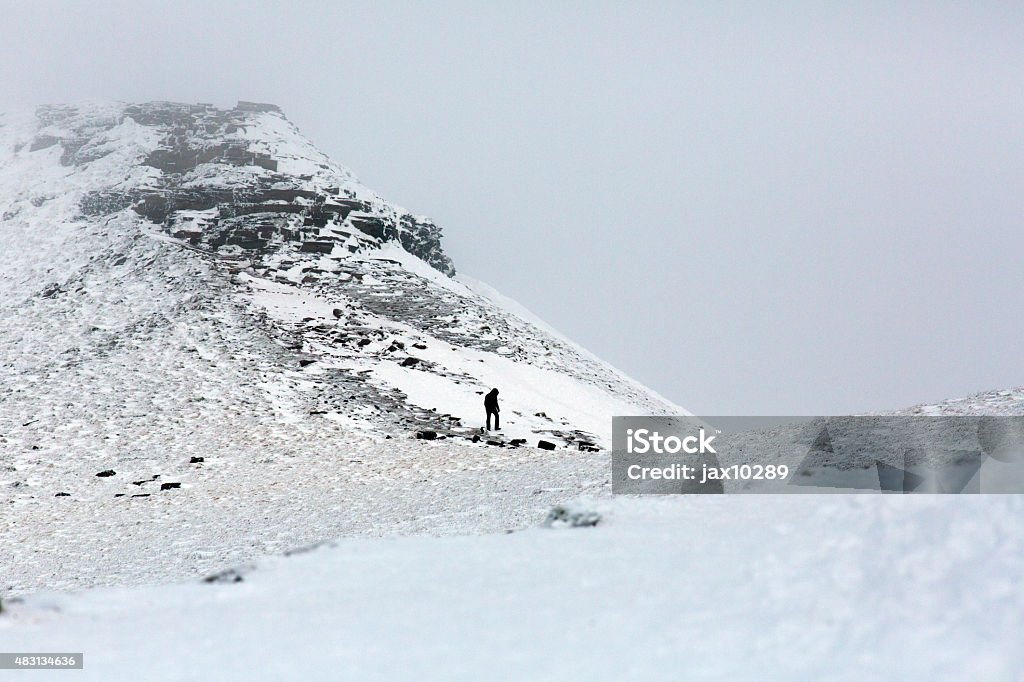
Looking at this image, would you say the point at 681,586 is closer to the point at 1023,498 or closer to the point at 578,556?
the point at 578,556

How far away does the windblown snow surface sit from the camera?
273 inches

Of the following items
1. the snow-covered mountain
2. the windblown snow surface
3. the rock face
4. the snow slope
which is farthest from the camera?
the rock face

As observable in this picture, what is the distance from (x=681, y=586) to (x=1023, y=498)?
160 inches

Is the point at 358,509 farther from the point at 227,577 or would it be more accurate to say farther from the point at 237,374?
the point at 237,374

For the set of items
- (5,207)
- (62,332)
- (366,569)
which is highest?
(5,207)

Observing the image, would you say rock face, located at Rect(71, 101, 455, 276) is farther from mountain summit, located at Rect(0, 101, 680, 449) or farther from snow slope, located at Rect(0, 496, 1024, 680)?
snow slope, located at Rect(0, 496, 1024, 680)

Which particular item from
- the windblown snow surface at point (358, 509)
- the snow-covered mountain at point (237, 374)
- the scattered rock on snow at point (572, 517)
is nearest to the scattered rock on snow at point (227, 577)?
the windblown snow surface at point (358, 509)

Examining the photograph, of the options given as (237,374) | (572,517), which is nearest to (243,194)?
(237,374)

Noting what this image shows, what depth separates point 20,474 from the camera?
22953 mm

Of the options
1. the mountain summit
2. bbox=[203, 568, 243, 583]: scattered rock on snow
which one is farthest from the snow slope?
the mountain summit

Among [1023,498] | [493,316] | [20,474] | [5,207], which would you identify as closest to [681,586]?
[1023,498]

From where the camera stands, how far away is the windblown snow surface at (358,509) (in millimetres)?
6922

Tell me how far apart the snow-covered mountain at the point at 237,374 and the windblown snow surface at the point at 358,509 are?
0.17 meters

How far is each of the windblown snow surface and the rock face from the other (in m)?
0.54
